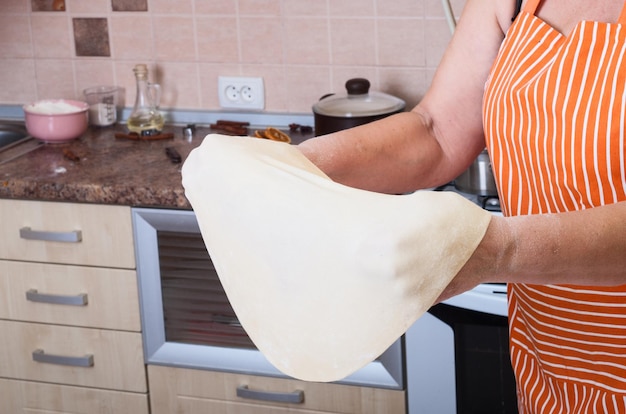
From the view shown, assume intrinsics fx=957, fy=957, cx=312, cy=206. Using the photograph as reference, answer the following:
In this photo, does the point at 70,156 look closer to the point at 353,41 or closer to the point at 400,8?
the point at 353,41

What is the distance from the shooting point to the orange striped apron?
98 cm

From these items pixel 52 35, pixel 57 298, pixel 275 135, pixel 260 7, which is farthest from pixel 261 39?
pixel 57 298

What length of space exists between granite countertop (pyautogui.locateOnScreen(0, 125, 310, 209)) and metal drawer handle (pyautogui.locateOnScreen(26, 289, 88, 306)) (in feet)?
0.71

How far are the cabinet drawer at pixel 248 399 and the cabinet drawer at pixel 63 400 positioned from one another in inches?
2.3

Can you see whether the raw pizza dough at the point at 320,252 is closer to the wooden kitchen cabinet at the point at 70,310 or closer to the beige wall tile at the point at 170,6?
the wooden kitchen cabinet at the point at 70,310

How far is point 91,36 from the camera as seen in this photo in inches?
98.2

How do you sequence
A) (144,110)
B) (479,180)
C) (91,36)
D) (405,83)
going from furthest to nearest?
(91,36)
(144,110)
(405,83)
(479,180)

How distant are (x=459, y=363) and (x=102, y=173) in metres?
0.85

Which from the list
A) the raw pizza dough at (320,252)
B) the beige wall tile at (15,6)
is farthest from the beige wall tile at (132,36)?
the raw pizza dough at (320,252)

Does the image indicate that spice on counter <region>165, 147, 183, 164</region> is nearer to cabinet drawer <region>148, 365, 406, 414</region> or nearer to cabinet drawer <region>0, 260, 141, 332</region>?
cabinet drawer <region>0, 260, 141, 332</region>

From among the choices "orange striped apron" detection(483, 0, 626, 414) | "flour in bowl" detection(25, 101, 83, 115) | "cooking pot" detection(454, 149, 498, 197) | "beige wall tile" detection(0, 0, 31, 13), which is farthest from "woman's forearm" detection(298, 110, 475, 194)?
"beige wall tile" detection(0, 0, 31, 13)

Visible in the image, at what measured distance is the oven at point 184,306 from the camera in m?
1.98

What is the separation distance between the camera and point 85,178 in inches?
79.8

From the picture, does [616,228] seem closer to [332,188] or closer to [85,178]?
[332,188]
